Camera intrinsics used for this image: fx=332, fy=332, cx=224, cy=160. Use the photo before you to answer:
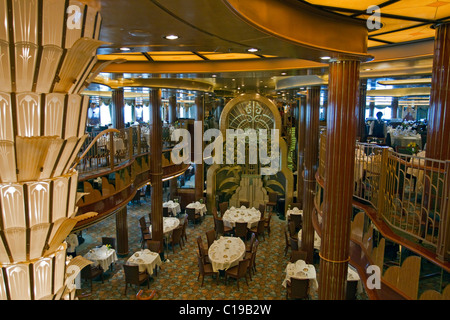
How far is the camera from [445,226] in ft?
11.0

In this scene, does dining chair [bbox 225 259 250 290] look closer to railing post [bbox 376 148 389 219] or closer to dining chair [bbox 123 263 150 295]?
dining chair [bbox 123 263 150 295]

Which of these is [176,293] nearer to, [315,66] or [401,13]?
[315,66]

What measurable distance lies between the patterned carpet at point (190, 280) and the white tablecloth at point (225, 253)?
23.7 inches

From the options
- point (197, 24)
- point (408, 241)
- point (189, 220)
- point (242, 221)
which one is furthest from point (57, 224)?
point (189, 220)

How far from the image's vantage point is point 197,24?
325 cm

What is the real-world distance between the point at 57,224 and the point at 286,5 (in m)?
3.51

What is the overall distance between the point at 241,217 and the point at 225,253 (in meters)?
3.06

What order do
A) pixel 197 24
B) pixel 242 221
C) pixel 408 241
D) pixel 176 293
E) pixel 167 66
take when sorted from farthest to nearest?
pixel 242 221 → pixel 176 293 → pixel 167 66 → pixel 408 241 → pixel 197 24

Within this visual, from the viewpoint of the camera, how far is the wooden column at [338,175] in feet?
14.7

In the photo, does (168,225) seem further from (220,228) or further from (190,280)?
(190,280)

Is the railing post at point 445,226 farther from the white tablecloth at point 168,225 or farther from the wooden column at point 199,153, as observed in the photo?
the wooden column at point 199,153

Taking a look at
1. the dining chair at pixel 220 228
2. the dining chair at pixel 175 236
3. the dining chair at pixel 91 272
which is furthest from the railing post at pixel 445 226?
the dining chair at pixel 220 228

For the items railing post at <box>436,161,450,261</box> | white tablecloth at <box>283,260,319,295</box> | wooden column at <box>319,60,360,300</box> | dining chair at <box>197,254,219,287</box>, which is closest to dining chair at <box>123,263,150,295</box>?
dining chair at <box>197,254,219,287</box>
